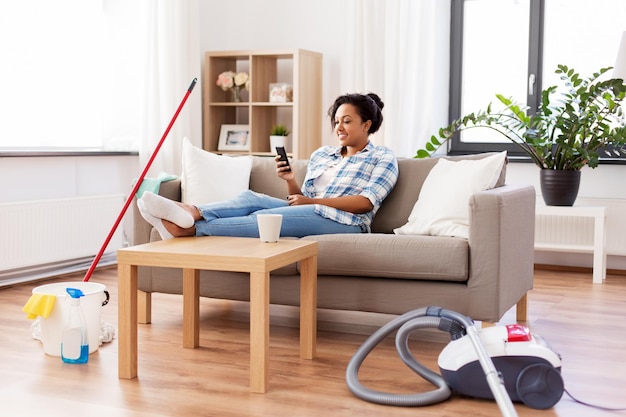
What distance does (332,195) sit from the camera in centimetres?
336

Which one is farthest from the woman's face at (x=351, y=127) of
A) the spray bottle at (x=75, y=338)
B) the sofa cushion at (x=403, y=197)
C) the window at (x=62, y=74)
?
the window at (x=62, y=74)

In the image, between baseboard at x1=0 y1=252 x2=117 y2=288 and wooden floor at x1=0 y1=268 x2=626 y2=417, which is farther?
baseboard at x1=0 y1=252 x2=117 y2=288

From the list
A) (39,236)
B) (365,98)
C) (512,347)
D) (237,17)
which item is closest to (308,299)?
(512,347)

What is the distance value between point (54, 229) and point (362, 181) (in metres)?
1.96

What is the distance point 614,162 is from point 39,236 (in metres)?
3.39

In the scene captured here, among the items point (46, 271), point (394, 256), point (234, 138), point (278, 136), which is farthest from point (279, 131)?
point (394, 256)

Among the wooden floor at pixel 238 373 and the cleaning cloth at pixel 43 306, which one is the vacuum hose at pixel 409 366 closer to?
the wooden floor at pixel 238 373

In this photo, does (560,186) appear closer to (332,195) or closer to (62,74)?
(332,195)

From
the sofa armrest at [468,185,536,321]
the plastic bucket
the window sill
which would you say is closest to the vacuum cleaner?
the sofa armrest at [468,185,536,321]

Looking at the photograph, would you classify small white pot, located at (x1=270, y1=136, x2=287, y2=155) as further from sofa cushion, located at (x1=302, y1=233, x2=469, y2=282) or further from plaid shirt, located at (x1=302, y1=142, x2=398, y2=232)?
sofa cushion, located at (x1=302, y1=233, x2=469, y2=282)

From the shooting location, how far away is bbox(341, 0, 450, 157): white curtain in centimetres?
502

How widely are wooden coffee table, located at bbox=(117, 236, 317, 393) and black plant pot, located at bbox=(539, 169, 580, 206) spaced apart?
223 cm

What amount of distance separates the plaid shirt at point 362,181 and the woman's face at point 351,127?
0.05 meters

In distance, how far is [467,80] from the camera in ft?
17.4
